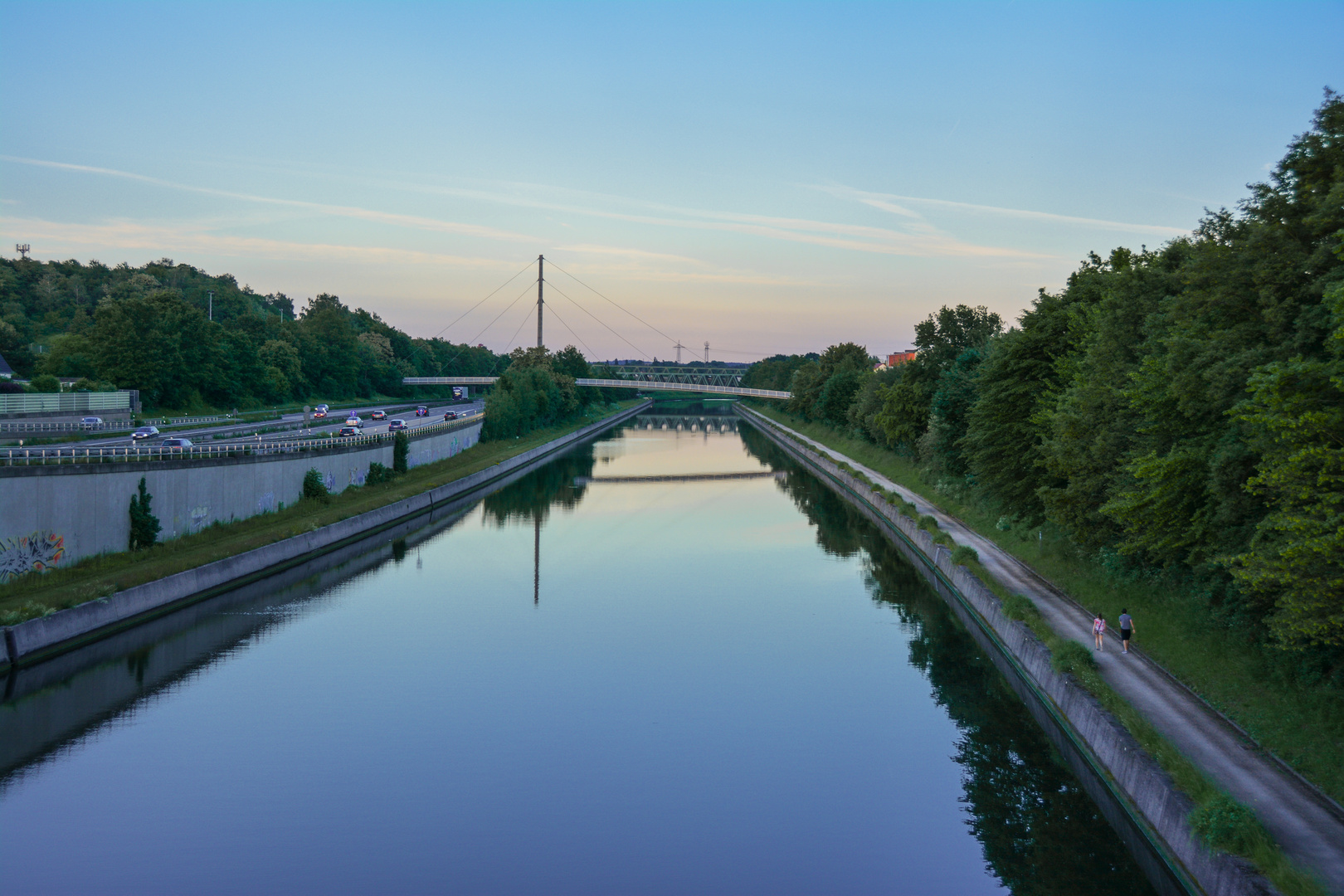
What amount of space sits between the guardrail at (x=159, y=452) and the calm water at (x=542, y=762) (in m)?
7.26

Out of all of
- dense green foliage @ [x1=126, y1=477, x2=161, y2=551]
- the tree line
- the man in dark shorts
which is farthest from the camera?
dense green foliage @ [x1=126, y1=477, x2=161, y2=551]

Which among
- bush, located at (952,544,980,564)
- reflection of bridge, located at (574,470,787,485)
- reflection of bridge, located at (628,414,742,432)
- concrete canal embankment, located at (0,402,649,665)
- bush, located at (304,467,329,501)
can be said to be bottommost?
reflection of bridge, located at (628,414,742,432)

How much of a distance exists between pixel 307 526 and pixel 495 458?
131ft

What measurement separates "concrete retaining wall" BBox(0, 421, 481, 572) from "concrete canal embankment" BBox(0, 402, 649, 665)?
1311 millimetres

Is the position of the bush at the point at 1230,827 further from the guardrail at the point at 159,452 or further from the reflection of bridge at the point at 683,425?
the reflection of bridge at the point at 683,425

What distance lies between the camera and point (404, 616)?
34500 mm

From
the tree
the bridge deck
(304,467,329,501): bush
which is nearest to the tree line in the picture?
the tree

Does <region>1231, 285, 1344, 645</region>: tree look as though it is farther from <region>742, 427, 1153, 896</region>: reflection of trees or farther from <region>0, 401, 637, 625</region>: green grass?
<region>0, 401, 637, 625</region>: green grass

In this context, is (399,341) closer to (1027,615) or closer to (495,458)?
(495,458)

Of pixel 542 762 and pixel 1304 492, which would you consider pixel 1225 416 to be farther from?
pixel 542 762

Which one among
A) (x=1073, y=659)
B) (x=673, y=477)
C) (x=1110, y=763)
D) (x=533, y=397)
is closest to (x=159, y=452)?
(x=1073, y=659)

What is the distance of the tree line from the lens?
15.7 m

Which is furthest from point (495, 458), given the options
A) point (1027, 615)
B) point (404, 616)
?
point (1027, 615)

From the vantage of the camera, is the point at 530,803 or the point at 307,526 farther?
the point at 307,526
